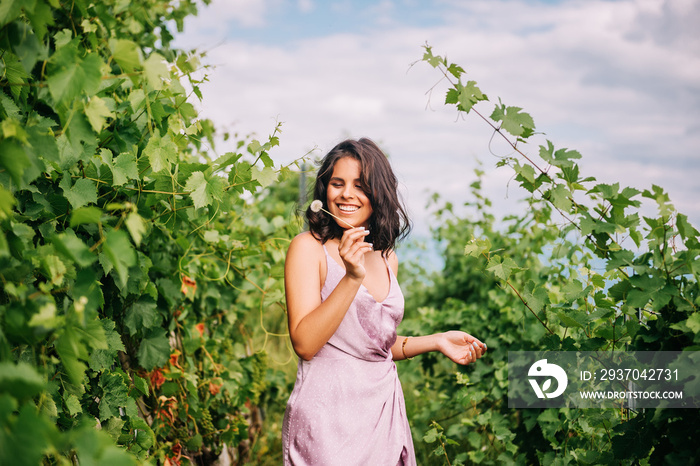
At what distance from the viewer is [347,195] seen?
200 centimetres

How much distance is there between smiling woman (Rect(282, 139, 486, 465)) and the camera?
5.66 ft

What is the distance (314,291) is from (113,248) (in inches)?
35.1

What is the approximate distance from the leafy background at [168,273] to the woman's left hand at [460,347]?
9.8 inches

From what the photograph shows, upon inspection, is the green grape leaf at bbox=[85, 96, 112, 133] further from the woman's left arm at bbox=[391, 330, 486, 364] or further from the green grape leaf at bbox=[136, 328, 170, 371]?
the woman's left arm at bbox=[391, 330, 486, 364]

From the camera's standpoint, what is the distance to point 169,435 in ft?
8.54

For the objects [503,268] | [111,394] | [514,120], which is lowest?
[111,394]

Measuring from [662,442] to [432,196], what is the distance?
3.68 meters

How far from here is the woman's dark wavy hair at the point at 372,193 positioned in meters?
2.04

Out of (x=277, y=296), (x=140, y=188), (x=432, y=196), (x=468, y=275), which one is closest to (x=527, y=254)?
(x=468, y=275)

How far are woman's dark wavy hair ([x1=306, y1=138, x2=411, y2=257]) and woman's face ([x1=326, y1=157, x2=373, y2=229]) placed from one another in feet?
0.06

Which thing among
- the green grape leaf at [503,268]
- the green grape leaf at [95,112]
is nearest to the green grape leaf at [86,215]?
the green grape leaf at [95,112]

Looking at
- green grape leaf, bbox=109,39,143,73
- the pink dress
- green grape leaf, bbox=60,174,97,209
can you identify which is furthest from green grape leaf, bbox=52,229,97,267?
the pink dress

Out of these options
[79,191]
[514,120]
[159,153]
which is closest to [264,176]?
[159,153]

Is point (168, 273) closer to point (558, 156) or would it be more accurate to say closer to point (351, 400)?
point (351, 400)
